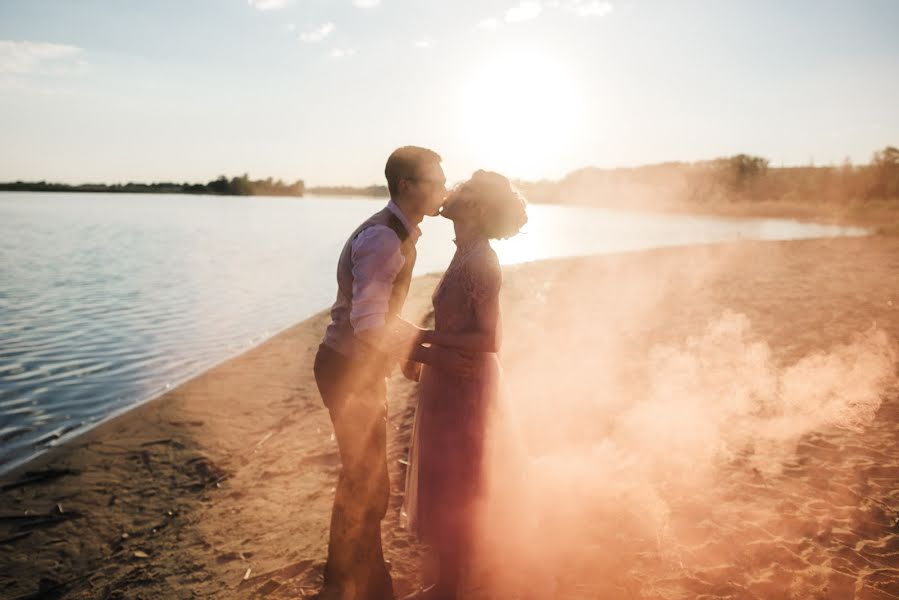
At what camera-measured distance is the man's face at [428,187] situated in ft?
9.61

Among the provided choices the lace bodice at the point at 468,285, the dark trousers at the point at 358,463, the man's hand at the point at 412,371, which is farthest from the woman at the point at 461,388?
the dark trousers at the point at 358,463

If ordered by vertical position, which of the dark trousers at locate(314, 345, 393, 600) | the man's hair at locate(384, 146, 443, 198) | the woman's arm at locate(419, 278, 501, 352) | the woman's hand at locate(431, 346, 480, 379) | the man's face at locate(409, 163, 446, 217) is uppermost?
the man's hair at locate(384, 146, 443, 198)

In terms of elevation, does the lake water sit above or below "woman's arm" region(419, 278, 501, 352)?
below

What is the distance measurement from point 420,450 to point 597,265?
22.4 m

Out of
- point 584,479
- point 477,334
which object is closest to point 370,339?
point 477,334

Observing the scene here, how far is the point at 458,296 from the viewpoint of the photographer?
3.15 metres

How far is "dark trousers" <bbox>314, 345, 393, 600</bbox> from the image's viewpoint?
309cm

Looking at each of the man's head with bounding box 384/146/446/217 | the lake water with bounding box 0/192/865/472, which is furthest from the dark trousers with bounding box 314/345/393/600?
the lake water with bounding box 0/192/865/472

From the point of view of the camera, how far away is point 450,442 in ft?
11.1

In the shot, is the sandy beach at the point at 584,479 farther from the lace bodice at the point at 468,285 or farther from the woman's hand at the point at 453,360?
the lace bodice at the point at 468,285

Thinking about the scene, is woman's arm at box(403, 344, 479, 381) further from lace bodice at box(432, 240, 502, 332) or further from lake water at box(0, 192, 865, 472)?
lake water at box(0, 192, 865, 472)

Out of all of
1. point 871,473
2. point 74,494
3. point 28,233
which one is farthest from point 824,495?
point 28,233

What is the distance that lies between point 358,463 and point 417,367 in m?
0.79

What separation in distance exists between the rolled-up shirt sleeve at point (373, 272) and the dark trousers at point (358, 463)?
40cm
